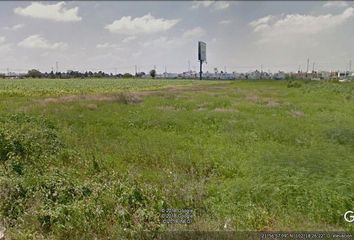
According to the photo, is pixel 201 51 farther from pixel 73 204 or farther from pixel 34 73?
pixel 73 204

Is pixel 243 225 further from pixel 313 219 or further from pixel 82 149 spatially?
pixel 82 149

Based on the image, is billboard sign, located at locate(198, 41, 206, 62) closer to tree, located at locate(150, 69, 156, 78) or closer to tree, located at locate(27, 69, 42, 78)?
tree, located at locate(150, 69, 156, 78)

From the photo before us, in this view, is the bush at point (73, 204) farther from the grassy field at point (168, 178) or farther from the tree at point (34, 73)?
the tree at point (34, 73)

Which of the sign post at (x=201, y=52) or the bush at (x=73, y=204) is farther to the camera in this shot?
the sign post at (x=201, y=52)

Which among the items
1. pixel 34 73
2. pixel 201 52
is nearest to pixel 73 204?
pixel 201 52

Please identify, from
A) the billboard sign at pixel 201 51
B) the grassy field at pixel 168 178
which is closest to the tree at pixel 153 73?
the billboard sign at pixel 201 51

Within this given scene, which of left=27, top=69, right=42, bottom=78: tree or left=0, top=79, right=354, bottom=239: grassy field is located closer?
left=0, top=79, right=354, bottom=239: grassy field

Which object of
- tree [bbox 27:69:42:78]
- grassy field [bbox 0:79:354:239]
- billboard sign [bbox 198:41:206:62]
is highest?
billboard sign [bbox 198:41:206:62]

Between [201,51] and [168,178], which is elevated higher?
[201,51]

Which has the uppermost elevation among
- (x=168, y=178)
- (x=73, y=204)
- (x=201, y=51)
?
(x=201, y=51)

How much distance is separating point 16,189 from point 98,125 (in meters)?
8.33

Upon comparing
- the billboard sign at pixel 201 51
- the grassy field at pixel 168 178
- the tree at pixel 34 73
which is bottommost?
the grassy field at pixel 168 178

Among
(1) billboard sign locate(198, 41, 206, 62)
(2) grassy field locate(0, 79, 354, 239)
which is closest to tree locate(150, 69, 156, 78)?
(1) billboard sign locate(198, 41, 206, 62)

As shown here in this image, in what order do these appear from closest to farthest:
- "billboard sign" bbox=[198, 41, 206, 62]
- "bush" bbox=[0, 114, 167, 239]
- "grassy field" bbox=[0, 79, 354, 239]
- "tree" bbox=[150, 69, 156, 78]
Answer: "bush" bbox=[0, 114, 167, 239], "grassy field" bbox=[0, 79, 354, 239], "billboard sign" bbox=[198, 41, 206, 62], "tree" bbox=[150, 69, 156, 78]
